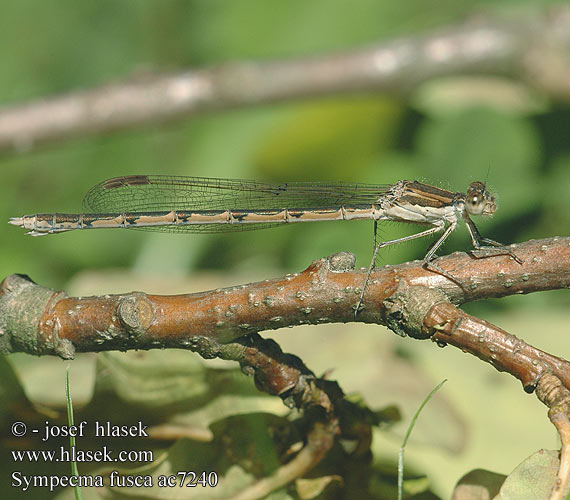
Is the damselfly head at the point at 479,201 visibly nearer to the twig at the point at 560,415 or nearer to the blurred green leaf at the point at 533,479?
the twig at the point at 560,415

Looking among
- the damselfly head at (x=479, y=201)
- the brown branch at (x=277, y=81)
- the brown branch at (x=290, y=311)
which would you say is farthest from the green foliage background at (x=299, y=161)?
the brown branch at (x=290, y=311)

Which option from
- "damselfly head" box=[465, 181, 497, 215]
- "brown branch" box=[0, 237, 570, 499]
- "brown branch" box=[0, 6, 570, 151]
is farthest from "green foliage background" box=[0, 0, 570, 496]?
"brown branch" box=[0, 237, 570, 499]

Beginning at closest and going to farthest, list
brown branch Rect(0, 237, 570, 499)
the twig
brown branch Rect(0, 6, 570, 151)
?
1. the twig
2. brown branch Rect(0, 237, 570, 499)
3. brown branch Rect(0, 6, 570, 151)

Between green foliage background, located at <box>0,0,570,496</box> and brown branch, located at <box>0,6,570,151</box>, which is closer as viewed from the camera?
green foliage background, located at <box>0,0,570,496</box>

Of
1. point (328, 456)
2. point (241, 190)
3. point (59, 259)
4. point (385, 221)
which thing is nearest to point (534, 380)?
point (328, 456)

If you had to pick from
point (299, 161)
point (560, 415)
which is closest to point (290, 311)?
point (560, 415)

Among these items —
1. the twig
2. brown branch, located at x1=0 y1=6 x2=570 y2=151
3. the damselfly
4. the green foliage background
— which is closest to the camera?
the twig

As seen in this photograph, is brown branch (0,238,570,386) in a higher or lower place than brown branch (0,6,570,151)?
lower

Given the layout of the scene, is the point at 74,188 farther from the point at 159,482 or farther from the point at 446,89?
the point at 159,482

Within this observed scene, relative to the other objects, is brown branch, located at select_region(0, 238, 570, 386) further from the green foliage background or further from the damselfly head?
the damselfly head
